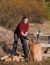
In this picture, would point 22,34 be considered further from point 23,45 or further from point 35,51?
point 35,51

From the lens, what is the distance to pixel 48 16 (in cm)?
440

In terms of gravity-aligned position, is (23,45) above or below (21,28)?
below

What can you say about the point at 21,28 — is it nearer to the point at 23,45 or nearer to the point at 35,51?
the point at 23,45

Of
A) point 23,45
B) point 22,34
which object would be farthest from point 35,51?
point 22,34

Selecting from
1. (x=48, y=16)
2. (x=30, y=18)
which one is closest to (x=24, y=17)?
(x=30, y=18)

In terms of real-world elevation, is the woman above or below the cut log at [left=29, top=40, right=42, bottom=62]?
above

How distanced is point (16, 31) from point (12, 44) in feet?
0.68

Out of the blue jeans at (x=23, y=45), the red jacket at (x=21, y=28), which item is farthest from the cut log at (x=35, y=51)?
the red jacket at (x=21, y=28)

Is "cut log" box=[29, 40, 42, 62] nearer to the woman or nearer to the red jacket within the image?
the woman

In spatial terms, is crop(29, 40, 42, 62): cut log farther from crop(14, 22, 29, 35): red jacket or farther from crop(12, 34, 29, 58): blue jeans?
crop(14, 22, 29, 35): red jacket

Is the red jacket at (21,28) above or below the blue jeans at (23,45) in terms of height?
above

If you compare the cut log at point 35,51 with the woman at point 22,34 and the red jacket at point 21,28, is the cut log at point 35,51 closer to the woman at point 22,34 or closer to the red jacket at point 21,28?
the woman at point 22,34

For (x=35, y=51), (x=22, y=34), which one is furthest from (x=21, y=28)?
(x=35, y=51)

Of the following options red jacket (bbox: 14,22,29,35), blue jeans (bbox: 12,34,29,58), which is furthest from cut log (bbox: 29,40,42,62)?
red jacket (bbox: 14,22,29,35)
